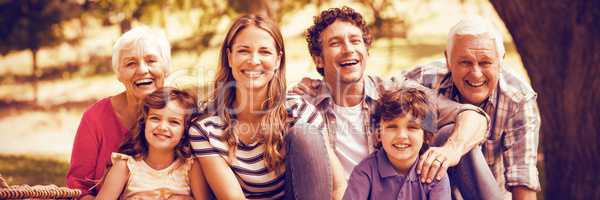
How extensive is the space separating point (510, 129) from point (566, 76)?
108cm

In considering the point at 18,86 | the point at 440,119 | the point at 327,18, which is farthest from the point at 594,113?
the point at 18,86

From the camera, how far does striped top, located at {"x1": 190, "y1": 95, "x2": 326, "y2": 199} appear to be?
3455 mm

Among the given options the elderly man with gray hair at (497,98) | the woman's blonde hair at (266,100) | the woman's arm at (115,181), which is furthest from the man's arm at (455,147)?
the woman's arm at (115,181)

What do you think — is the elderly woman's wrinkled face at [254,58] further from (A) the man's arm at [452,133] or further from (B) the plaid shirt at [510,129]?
(B) the plaid shirt at [510,129]

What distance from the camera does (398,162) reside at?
3420mm

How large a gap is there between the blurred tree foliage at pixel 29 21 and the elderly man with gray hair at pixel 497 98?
8982 millimetres

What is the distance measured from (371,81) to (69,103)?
10.1 metres

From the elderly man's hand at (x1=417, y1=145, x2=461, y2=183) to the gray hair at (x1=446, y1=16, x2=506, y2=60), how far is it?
75 centimetres

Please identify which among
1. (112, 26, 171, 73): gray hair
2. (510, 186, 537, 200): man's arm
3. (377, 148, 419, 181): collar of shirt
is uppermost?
(112, 26, 171, 73): gray hair

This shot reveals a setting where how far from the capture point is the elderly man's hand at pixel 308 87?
12.9ft

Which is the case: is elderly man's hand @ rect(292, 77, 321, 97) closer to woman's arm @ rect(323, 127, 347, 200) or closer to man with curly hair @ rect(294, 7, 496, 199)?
man with curly hair @ rect(294, 7, 496, 199)

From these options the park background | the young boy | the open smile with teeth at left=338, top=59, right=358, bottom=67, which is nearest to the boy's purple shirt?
the young boy

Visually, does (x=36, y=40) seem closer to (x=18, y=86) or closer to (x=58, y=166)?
(x=18, y=86)

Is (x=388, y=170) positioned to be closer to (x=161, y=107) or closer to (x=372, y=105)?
(x=372, y=105)
